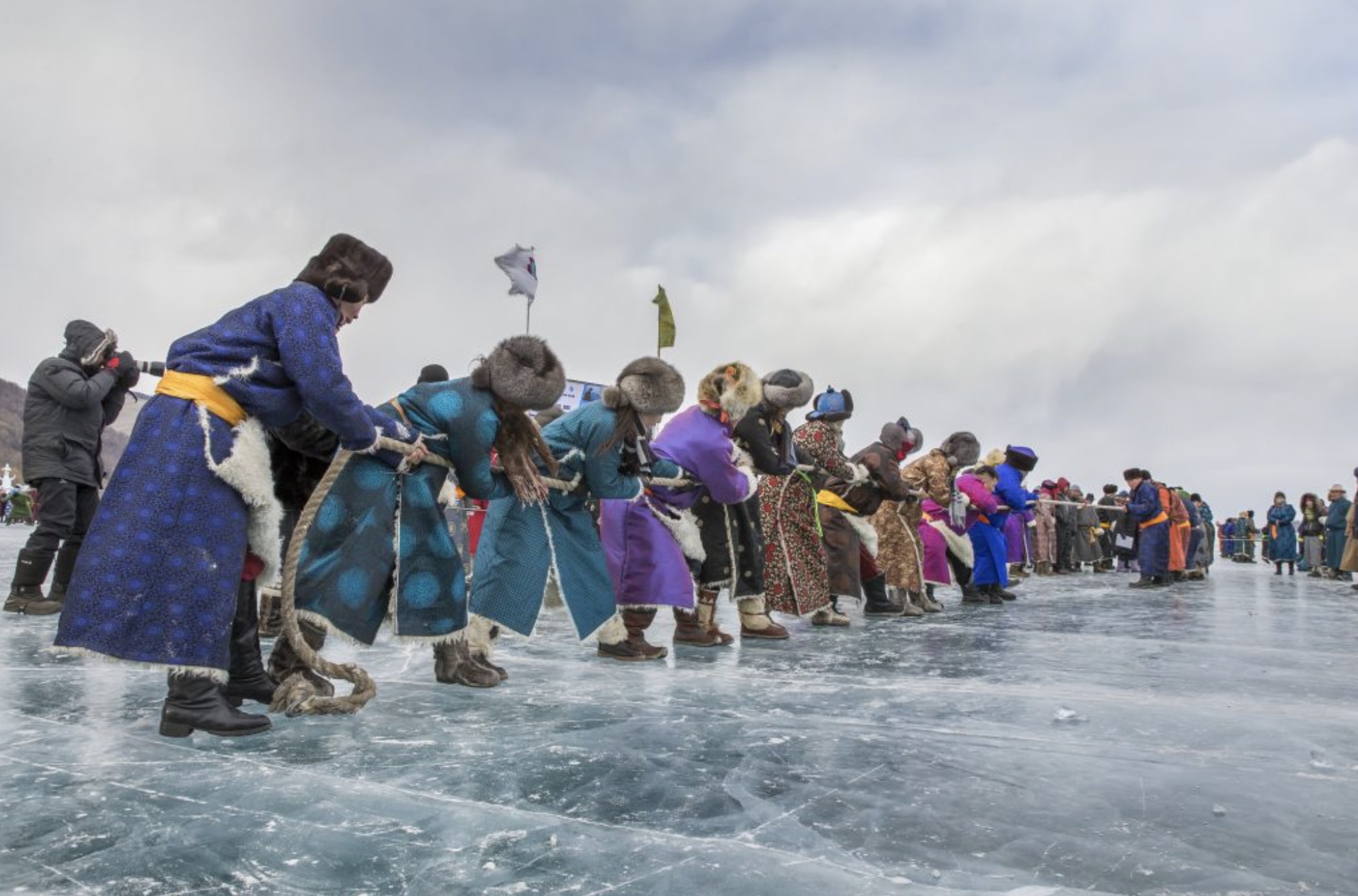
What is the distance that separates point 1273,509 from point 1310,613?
43.3 feet

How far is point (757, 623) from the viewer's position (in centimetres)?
572

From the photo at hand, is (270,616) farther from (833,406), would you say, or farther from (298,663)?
(833,406)

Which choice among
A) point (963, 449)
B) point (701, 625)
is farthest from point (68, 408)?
point (963, 449)

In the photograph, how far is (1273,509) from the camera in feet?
64.4

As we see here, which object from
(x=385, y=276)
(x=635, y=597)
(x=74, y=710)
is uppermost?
(x=385, y=276)

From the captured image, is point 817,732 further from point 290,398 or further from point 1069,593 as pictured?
point 1069,593

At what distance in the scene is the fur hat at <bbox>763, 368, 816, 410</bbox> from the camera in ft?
18.8

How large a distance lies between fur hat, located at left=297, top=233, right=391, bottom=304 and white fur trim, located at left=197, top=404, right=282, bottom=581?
475mm

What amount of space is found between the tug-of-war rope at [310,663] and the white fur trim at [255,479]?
0.18m

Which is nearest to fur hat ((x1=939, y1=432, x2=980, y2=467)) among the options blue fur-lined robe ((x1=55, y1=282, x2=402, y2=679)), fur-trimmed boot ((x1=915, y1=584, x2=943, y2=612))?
fur-trimmed boot ((x1=915, y1=584, x2=943, y2=612))

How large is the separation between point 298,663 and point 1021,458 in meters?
7.74

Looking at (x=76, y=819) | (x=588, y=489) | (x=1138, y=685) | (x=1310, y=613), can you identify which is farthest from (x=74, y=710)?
(x=1310, y=613)

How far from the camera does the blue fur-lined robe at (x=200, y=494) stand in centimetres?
255

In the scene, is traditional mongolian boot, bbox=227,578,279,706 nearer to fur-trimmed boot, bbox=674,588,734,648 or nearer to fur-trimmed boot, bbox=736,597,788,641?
fur-trimmed boot, bbox=674,588,734,648
